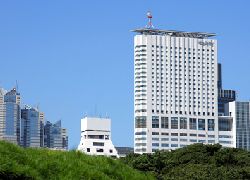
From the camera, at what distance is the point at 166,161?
39.9 m

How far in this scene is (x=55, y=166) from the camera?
16922 millimetres

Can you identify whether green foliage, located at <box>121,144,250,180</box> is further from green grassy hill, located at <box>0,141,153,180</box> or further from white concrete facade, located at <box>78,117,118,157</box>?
white concrete facade, located at <box>78,117,118,157</box>

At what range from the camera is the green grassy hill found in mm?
15438

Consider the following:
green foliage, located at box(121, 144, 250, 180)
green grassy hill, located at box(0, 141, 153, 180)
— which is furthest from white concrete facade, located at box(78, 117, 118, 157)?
green grassy hill, located at box(0, 141, 153, 180)

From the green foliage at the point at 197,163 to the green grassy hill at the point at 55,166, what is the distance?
1388 cm

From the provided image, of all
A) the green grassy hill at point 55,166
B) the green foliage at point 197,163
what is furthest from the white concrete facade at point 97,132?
the green grassy hill at point 55,166

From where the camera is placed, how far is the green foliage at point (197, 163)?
3559cm

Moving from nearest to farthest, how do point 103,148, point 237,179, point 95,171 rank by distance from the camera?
point 95,171 → point 237,179 → point 103,148

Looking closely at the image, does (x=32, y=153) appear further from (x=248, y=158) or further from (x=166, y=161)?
(x=248, y=158)

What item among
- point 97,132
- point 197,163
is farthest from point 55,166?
point 97,132

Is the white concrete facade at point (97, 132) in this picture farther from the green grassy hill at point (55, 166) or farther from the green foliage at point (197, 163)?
the green grassy hill at point (55, 166)

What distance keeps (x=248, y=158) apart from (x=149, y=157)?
7.06m

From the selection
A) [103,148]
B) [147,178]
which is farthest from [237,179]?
[103,148]

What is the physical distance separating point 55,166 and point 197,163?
25.2m
